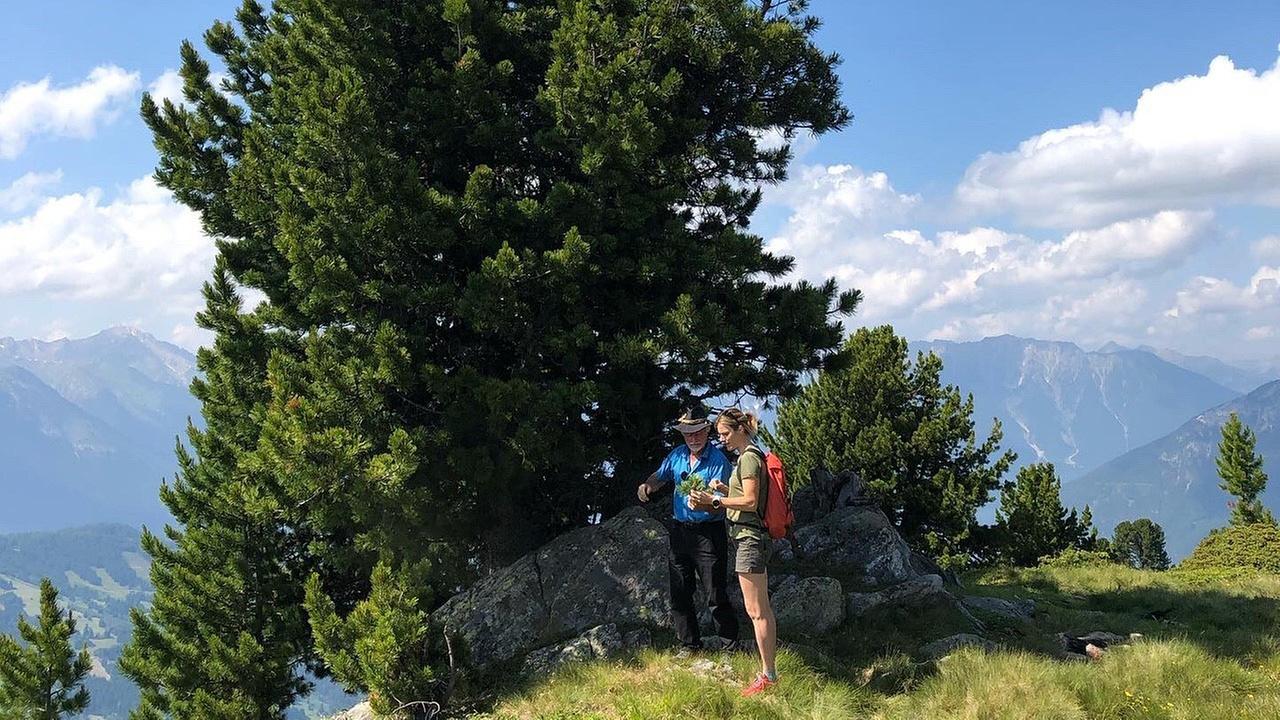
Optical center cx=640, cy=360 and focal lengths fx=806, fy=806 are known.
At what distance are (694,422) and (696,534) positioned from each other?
1.35 m

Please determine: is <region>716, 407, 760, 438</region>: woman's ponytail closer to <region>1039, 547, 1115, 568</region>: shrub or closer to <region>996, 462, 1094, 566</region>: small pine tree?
<region>1039, 547, 1115, 568</region>: shrub

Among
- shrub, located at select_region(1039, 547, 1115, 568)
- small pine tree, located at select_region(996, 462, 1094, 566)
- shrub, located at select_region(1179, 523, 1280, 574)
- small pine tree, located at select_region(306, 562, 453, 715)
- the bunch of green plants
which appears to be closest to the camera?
the bunch of green plants

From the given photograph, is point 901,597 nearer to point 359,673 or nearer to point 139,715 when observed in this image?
point 359,673

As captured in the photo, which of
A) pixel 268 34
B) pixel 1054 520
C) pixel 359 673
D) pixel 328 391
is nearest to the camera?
pixel 359 673

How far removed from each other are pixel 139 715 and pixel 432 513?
19.7 feet

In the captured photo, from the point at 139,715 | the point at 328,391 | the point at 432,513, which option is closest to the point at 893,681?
the point at 432,513

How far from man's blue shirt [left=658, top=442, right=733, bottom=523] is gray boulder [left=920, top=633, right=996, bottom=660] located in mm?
4043

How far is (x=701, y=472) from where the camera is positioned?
9234 mm

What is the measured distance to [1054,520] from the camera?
3938 centimetres

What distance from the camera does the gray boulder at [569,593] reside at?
449 inches

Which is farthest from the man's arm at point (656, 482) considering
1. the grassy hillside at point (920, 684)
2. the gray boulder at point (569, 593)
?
the gray boulder at point (569, 593)

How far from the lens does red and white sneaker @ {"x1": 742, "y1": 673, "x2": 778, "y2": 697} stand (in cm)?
848

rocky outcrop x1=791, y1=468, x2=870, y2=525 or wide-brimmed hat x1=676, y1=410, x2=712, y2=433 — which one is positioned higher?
wide-brimmed hat x1=676, y1=410, x2=712, y2=433

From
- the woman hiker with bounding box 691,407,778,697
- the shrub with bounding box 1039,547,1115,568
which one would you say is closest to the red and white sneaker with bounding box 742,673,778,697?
the woman hiker with bounding box 691,407,778,697
